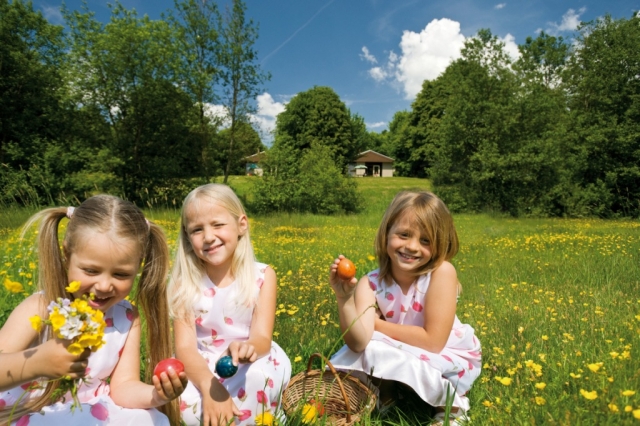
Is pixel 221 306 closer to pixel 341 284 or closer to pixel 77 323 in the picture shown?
pixel 341 284

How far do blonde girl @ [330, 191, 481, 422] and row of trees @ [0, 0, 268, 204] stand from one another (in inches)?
526

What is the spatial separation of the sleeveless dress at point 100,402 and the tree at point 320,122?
34765 mm

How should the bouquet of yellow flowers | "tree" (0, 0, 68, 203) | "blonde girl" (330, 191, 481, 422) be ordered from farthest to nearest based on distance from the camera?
1. "tree" (0, 0, 68, 203)
2. "blonde girl" (330, 191, 481, 422)
3. the bouquet of yellow flowers

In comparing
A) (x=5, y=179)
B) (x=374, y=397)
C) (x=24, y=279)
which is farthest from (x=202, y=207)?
(x=5, y=179)

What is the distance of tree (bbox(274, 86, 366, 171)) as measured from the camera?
122 feet

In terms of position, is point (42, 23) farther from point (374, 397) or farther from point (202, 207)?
point (374, 397)

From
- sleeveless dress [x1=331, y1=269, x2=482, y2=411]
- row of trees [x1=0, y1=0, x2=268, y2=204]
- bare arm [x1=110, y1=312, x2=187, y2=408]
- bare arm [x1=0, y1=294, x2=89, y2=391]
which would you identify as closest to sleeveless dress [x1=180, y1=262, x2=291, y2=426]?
bare arm [x1=110, y1=312, x2=187, y2=408]

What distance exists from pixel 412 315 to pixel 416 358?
412 millimetres

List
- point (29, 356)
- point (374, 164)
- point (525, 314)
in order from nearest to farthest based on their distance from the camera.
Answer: point (29, 356), point (525, 314), point (374, 164)

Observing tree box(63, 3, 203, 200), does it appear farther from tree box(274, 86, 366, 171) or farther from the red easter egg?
tree box(274, 86, 366, 171)

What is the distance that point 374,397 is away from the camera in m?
2.12

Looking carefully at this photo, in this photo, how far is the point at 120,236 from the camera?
1.76 m

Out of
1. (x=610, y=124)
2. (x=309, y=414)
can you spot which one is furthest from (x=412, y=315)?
(x=610, y=124)

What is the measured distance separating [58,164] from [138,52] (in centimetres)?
557
